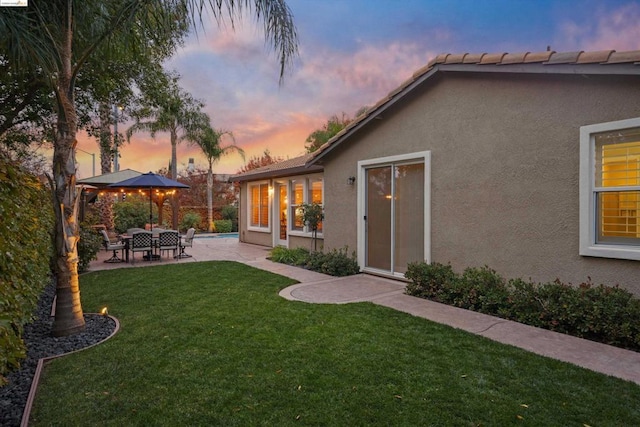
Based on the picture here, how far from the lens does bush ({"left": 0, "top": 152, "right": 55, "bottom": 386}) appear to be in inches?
103

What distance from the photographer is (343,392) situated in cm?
331

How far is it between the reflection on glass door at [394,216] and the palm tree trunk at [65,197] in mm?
6201

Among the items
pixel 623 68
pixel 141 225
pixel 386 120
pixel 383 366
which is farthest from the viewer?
pixel 141 225

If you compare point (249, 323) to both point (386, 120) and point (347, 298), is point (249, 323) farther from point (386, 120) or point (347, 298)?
point (386, 120)

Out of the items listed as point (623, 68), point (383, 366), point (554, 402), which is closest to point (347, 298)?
point (383, 366)

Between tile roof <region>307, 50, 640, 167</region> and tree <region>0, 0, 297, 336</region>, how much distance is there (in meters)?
3.47

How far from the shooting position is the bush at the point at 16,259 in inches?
103

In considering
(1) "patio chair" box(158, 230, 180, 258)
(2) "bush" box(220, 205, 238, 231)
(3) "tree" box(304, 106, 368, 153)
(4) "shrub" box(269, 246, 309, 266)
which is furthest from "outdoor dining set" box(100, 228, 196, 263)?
(3) "tree" box(304, 106, 368, 153)

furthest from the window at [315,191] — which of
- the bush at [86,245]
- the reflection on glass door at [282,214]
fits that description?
the bush at [86,245]

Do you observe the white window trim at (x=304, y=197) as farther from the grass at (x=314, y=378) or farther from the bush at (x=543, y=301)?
the grass at (x=314, y=378)

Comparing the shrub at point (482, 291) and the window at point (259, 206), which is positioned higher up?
the window at point (259, 206)

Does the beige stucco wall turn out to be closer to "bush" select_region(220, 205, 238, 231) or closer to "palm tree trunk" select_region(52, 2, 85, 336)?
"palm tree trunk" select_region(52, 2, 85, 336)

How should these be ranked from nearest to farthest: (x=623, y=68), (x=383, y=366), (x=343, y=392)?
(x=343, y=392)
(x=383, y=366)
(x=623, y=68)

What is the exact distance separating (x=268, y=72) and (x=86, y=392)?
427 cm
